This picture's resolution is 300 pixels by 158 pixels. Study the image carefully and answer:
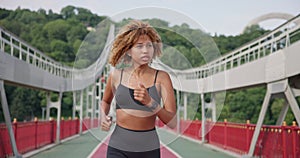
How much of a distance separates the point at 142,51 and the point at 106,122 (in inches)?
17.2

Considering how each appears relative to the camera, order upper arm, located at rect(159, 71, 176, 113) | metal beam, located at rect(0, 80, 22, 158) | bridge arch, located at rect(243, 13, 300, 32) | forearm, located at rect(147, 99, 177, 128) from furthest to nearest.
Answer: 1. bridge arch, located at rect(243, 13, 300, 32)
2. metal beam, located at rect(0, 80, 22, 158)
3. upper arm, located at rect(159, 71, 176, 113)
4. forearm, located at rect(147, 99, 177, 128)

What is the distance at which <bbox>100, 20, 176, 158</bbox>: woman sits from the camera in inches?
102

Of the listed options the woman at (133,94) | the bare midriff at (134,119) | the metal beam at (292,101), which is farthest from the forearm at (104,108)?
the metal beam at (292,101)

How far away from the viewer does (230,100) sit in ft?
168

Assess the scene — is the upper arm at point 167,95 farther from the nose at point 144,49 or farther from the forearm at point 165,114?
the nose at point 144,49

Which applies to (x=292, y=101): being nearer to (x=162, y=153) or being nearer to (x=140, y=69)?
(x=162, y=153)

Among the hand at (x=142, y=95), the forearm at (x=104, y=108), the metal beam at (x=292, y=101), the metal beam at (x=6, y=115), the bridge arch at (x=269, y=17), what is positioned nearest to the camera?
the hand at (x=142, y=95)

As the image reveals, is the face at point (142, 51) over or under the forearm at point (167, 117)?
over

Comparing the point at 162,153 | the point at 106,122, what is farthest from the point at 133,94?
the point at 162,153

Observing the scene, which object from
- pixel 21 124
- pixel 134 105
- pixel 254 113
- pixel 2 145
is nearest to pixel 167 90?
pixel 134 105

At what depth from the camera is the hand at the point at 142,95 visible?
7.77ft

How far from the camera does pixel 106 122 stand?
2.71m

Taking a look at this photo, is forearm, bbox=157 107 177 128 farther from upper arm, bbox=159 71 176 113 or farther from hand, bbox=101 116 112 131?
hand, bbox=101 116 112 131

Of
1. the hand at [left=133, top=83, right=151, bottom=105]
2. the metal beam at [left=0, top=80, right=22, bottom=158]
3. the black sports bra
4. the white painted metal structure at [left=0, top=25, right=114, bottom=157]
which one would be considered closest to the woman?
the black sports bra
